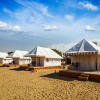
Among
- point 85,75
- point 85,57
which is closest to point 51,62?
point 85,57

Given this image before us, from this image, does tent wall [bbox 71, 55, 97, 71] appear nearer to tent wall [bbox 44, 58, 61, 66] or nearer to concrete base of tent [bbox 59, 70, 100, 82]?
concrete base of tent [bbox 59, 70, 100, 82]

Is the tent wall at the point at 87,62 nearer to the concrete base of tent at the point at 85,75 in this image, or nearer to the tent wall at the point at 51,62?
the concrete base of tent at the point at 85,75

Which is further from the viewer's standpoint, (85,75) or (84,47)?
(84,47)

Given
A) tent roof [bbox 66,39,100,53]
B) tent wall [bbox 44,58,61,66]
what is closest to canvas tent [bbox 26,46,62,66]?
tent wall [bbox 44,58,61,66]

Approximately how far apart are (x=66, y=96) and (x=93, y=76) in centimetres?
528

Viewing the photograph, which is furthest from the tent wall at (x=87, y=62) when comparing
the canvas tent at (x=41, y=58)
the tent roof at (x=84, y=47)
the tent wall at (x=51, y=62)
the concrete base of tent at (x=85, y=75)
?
the tent wall at (x=51, y=62)

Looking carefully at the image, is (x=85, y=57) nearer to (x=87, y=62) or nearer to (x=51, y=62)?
(x=87, y=62)

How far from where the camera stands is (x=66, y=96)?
7.18 m

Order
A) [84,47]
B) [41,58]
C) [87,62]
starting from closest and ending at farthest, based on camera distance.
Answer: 1. [84,47]
2. [87,62]
3. [41,58]

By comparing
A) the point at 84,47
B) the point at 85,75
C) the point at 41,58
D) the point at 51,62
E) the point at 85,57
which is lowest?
the point at 85,75

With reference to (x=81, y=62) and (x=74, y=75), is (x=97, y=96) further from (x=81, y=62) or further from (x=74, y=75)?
(x=81, y=62)

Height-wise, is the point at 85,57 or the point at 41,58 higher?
the point at 85,57

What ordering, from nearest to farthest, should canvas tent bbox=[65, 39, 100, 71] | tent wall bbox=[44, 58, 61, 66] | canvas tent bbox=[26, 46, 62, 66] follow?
1. canvas tent bbox=[65, 39, 100, 71]
2. canvas tent bbox=[26, 46, 62, 66]
3. tent wall bbox=[44, 58, 61, 66]

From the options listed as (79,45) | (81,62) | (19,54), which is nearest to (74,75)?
(81,62)
